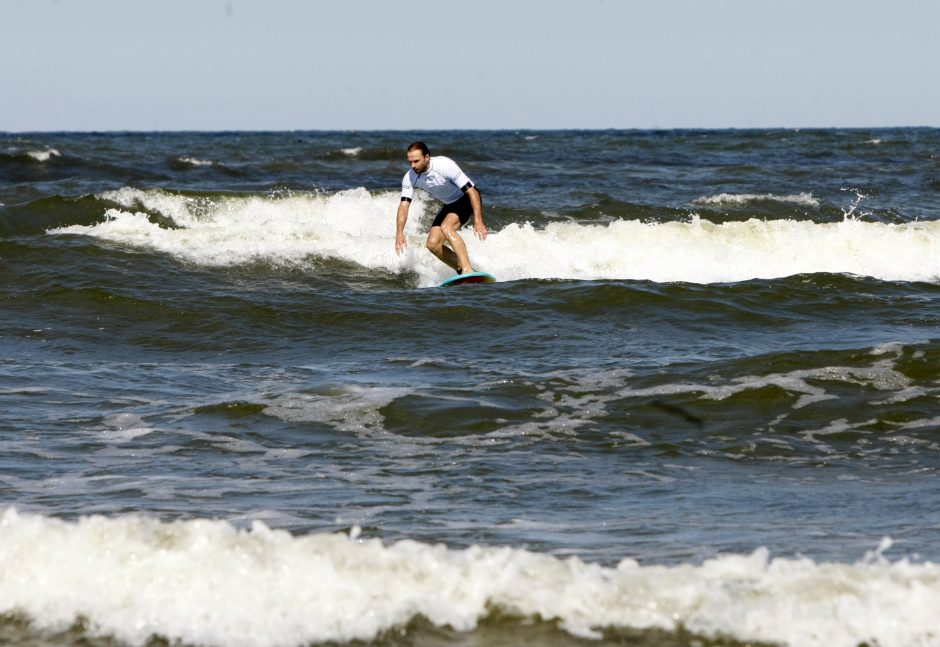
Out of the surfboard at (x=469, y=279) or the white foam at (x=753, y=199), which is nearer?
the surfboard at (x=469, y=279)

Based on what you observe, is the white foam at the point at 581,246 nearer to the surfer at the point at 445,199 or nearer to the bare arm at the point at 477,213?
the surfer at the point at 445,199

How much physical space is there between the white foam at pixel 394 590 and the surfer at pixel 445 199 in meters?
8.34

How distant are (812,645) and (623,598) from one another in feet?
2.36

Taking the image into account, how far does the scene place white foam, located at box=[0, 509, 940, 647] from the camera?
4.68m

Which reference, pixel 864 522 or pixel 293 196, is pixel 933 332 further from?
pixel 293 196

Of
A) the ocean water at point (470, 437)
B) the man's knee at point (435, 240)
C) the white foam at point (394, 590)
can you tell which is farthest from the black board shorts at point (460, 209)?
the white foam at point (394, 590)

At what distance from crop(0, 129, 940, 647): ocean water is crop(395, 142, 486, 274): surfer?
0.96 metres

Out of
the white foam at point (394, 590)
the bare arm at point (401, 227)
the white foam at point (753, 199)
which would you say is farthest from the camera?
the white foam at point (753, 199)

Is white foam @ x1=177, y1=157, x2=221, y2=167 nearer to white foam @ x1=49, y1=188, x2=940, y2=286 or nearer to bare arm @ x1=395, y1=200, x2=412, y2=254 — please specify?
white foam @ x1=49, y1=188, x2=940, y2=286

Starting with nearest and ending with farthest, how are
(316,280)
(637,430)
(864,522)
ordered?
(864,522) → (637,430) → (316,280)

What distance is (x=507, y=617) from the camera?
190 inches

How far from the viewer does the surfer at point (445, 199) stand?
13719mm

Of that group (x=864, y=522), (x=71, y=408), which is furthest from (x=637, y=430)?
(x=71, y=408)

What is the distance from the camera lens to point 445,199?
565 inches
